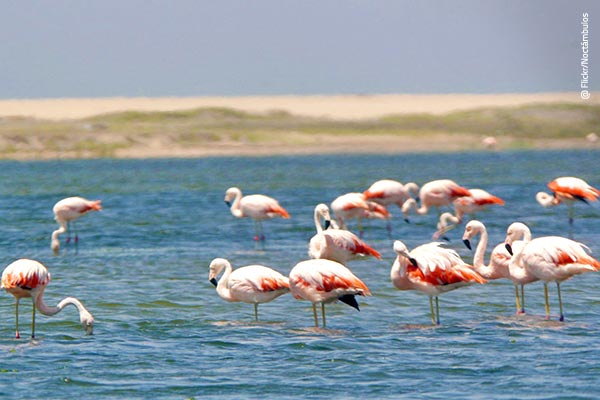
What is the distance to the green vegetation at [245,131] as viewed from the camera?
273 ft

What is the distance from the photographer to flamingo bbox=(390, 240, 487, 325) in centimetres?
1106

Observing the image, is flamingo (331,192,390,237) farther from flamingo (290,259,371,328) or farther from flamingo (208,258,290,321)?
flamingo (290,259,371,328)

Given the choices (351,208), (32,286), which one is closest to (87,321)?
(32,286)

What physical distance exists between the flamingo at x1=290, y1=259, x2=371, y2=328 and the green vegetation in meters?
69.8

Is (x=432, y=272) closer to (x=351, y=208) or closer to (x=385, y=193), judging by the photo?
(x=351, y=208)

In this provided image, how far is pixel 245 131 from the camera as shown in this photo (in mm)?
97125

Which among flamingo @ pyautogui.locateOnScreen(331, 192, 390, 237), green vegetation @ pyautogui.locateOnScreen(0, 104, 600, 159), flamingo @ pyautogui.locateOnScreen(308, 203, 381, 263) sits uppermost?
green vegetation @ pyautogui.locateOnScreen(0, 104, 600, 159)

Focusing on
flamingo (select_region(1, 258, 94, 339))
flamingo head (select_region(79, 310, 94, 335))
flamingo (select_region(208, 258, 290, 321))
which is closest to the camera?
flamingo (select_region(1, 258, 94, 339))

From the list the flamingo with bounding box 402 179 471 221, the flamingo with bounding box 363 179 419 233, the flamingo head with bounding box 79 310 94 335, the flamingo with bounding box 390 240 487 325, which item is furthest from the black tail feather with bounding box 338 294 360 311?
the flamingo with bounding box 363 179 419 233

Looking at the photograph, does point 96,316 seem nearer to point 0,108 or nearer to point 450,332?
point 450,332

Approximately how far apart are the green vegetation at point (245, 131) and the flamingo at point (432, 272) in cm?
6997

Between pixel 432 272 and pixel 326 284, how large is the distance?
1.09 metres

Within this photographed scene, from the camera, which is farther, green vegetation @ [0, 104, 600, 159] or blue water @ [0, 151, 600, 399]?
green vegetation @ [0, 104, 600, 159]

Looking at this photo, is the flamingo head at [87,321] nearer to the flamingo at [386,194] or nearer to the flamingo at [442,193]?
the flamingo at [386,194]
